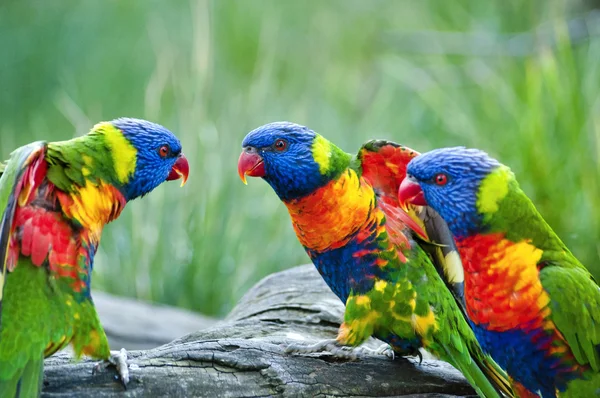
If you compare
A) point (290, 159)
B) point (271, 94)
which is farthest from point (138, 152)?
point (271, 94)

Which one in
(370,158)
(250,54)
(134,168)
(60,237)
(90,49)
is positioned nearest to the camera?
(60,237)

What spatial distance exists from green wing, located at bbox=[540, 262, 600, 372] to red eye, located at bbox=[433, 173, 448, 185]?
0.40 meters

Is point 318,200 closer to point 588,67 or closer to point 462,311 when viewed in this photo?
point 462,311

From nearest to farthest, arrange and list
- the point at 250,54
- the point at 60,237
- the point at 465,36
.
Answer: the point at 60,237
the point at 465,36
the point at 250,54

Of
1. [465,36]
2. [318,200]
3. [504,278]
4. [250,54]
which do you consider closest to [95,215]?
[318,200]

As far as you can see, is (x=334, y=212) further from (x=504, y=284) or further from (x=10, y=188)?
(x=10, y=188)

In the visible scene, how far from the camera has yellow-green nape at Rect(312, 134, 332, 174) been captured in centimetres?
238

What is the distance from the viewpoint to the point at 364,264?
2.36 meters

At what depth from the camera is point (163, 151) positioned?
232 centimetres

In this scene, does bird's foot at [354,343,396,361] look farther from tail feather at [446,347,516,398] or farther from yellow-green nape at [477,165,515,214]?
yellow-green nape at [477,165,515,214]

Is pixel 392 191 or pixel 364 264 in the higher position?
pixel 392 191

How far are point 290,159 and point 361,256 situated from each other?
41cm

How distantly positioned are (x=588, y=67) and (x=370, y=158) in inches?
123

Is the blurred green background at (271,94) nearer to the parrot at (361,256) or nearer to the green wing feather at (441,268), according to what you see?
the green wing feather at (441,268)
